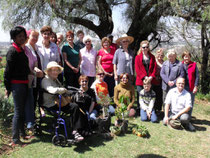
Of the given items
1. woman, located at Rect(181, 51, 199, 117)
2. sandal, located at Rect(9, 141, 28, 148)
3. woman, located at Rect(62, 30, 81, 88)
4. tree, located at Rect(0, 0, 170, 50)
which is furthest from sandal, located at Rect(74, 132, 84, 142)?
tree, located at Rect(0, 0, 170, 50)

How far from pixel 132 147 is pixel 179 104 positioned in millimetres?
1626

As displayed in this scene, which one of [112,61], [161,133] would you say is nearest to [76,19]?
[112,61]

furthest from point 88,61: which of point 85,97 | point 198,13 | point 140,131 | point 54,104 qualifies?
point 198,13

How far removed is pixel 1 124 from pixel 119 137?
8.27 feet

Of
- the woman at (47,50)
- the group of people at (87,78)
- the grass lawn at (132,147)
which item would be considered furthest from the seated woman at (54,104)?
the woman at (47,50)

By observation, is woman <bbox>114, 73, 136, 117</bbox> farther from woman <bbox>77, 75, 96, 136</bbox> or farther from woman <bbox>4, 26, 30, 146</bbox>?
woman <bbox>4, 26, 30, 146</bbox>

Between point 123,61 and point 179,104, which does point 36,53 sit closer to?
point 123,61

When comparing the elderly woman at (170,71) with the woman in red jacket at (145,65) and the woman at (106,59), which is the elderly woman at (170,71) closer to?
the woman in red jacket at (145,65)

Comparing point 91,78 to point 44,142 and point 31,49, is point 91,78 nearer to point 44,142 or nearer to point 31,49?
point 31,49

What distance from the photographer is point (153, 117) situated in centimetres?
456

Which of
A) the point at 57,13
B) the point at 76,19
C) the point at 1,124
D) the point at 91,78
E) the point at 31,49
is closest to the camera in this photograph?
the point at 31,49

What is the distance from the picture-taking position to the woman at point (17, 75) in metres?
3.07

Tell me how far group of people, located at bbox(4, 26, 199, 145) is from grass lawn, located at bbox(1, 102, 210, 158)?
10.2 inches

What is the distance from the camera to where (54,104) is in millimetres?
3488
